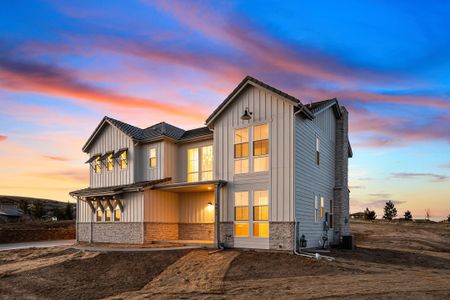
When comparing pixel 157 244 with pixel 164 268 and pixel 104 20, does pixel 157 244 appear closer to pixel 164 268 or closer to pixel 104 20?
pixel 164 268

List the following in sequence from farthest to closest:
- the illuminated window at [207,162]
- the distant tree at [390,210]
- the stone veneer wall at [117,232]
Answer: the distant tree at [390,210], the illuminated window at [207,162], the stone veneer wall at [117,232]

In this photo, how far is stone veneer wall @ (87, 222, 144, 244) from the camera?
22.8 metres

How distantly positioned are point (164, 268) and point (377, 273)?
8.27m

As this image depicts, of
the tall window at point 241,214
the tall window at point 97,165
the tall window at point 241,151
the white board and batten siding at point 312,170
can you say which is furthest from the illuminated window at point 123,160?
the white board and batten siding at point 312,170

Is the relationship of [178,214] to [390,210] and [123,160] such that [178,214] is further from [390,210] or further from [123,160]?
[390,210]

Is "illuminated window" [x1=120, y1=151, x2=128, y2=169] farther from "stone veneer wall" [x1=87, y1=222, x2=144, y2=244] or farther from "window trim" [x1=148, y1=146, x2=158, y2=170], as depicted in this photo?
"stone veneer wall" [x1=87, y1=222, x2=144, y2=244]

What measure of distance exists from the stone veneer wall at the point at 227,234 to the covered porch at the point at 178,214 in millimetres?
2742

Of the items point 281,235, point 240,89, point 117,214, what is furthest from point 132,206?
point 281,235

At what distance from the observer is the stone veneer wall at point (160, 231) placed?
73.9 feet

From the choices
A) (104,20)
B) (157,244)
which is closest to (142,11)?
(104,20)

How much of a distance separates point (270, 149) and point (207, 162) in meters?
5.92

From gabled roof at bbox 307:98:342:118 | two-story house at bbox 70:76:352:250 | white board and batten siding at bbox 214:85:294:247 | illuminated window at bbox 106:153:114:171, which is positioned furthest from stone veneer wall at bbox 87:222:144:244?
gabled roof at bbox 307:98:342:118

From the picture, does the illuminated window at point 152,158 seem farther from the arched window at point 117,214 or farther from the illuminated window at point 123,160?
the arched window at point 117,214

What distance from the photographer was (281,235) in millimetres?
17516
